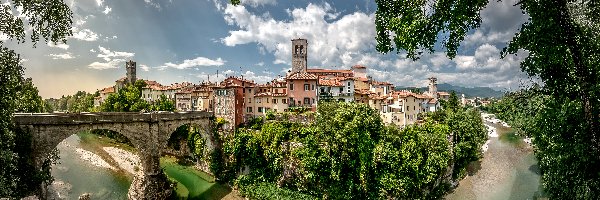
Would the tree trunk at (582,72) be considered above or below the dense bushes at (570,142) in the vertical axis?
above

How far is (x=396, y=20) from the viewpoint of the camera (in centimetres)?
624

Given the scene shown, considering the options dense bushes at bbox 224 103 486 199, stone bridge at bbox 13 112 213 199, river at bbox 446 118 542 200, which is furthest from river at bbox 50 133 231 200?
river at bbox 446 118 542 200

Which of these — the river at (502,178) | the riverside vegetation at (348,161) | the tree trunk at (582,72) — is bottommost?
the river at (502,178)

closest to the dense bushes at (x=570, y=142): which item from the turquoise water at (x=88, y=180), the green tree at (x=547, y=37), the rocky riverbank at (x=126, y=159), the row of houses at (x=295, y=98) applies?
the green tree at (x=547, y=37)

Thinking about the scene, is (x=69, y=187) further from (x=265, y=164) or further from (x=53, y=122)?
(x=265, y=164)

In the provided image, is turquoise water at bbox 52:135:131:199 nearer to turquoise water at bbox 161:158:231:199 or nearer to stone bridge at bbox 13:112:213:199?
stone bridge at bbox 13:112:213:199

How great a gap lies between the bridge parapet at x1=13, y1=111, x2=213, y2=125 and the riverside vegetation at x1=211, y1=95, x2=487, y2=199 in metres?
9.64

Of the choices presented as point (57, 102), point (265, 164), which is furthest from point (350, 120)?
point (57, 102)

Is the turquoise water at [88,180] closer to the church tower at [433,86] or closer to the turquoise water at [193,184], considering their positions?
the turquoise water at [193,184]

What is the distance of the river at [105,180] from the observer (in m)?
30.4

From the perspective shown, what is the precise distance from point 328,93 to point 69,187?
3088 centimetres

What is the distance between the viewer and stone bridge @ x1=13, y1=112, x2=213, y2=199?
2138cm

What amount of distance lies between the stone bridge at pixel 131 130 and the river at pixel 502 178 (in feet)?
84.8

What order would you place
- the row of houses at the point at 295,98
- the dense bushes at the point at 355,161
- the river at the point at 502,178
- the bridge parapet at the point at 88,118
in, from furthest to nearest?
the row of houses at the point at 295,98 < the river at the point at 502,178 < the dense bushes at the point at 355,161 < the bridge parapet at the point at 88,118
